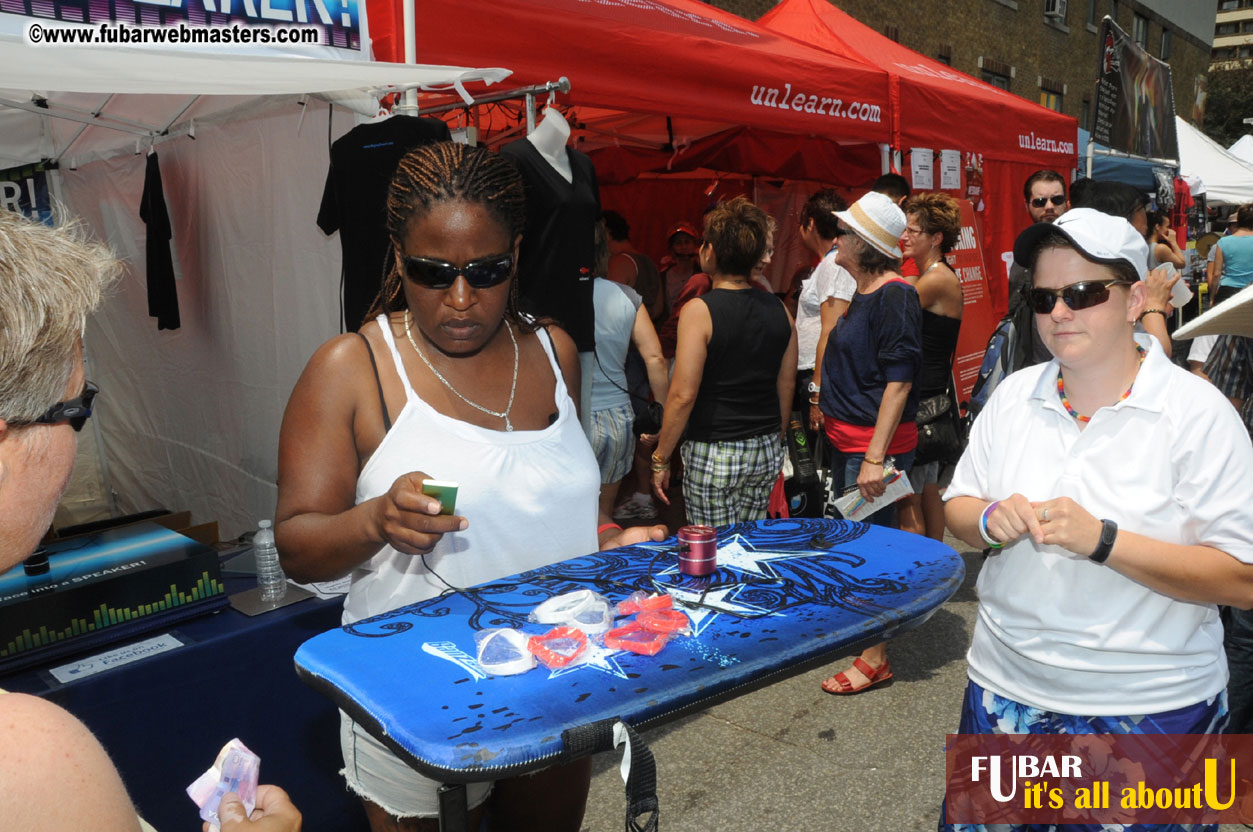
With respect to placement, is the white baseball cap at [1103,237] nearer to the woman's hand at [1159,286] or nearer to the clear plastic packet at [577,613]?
the clear plastic packet at [577,613]

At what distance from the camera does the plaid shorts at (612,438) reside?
13.2ft

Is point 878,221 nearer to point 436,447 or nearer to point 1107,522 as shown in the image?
point 1107,522

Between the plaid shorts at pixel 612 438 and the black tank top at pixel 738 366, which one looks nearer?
the black tank top at pixel 738 366

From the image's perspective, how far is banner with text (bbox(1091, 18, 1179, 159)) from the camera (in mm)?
9102

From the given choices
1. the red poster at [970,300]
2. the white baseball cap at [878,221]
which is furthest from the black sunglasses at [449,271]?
the red poster at [970,300]

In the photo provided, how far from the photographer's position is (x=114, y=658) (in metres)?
2.34

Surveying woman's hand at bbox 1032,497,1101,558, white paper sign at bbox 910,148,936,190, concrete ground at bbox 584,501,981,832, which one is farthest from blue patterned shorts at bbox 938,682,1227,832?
white paper sign at bbox 910,148,936,190

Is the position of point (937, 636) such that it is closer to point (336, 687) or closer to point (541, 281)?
point (541, 281)

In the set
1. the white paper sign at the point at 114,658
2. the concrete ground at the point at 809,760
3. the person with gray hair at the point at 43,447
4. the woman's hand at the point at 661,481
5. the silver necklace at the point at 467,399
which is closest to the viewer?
the person with gray hair at the point at 43,447

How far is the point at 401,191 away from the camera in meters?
1.77

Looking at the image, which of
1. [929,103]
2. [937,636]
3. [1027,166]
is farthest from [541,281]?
[1027,166]

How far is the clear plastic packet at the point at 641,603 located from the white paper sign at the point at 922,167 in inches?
204

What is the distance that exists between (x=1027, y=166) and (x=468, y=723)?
8.48 m

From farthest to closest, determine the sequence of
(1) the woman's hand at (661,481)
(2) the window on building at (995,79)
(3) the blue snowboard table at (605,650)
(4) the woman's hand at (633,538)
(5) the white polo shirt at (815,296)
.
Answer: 1. (2) the window on building at (995,79)
2. (5) the white polo shirt at (815,296)
3. (1) the woman's hand at (661,481)
4. (4) the woman's hand at (633,538)
5. (3) the blue snowboard table at (605,650)
